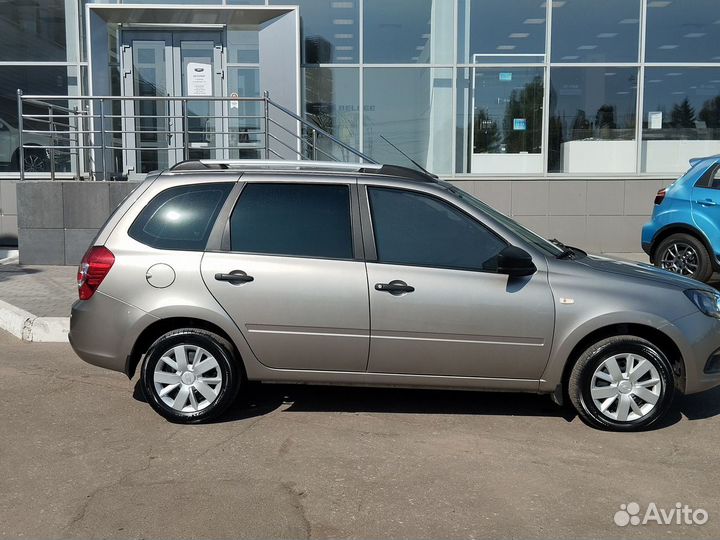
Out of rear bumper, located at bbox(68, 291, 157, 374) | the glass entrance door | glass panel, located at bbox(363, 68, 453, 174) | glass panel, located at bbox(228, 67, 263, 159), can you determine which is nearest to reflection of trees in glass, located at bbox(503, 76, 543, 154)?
glass panel, located at bbox(363, 68, 453, 174)

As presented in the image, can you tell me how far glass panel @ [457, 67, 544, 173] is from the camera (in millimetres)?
13250

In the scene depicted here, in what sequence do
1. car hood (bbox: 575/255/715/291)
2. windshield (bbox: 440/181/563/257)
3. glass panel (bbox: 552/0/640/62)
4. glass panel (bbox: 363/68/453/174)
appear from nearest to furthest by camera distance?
car hood (bbox: 575/255/715/291) < windshield (bbox: 440/181/563/257) < glass panel (bbox: 552/0/640/62) < glass panel (bbox: 363/68/453/174)

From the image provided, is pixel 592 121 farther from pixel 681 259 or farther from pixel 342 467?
pixel 342 467

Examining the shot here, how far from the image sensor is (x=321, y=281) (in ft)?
16.1

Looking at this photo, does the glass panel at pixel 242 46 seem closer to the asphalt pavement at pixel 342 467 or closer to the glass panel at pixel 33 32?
the glass panel at pixel 33 32

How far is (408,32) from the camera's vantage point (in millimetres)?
13297

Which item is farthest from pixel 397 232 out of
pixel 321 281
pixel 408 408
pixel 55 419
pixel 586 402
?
pixel 55 419

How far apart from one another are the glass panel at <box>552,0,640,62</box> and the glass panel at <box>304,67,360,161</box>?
11.8 ft

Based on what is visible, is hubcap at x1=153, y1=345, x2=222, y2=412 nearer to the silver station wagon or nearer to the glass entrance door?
the silver station wagon

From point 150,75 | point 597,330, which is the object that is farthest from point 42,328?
point 150,75

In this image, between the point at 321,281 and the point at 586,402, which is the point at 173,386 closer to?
the point at 321,281

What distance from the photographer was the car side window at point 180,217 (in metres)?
5.09

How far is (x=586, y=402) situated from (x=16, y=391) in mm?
4182

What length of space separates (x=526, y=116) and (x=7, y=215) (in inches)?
362
